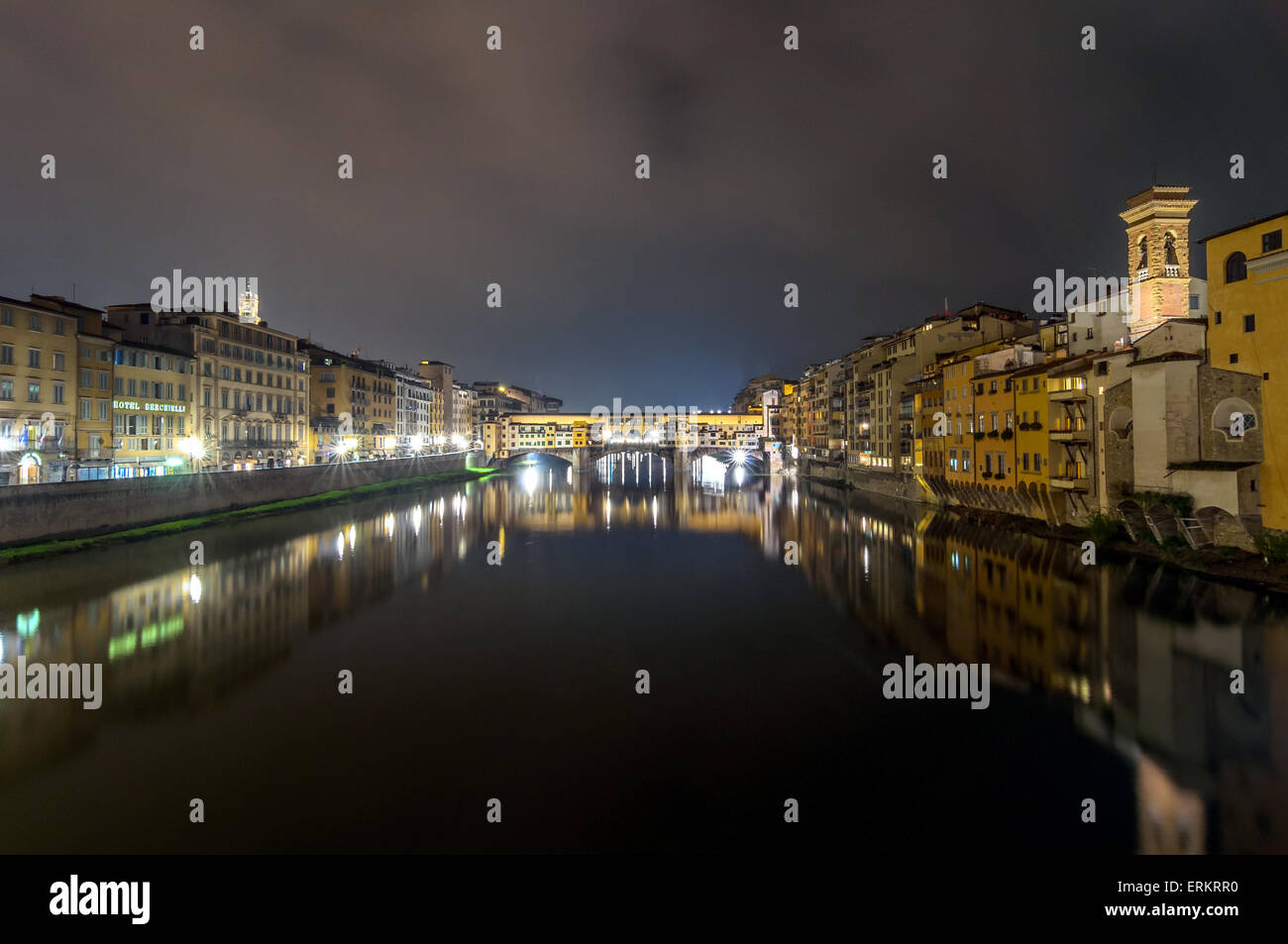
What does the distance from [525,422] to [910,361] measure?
8233 centimetres

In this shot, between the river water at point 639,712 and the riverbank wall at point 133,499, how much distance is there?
→ 169cm

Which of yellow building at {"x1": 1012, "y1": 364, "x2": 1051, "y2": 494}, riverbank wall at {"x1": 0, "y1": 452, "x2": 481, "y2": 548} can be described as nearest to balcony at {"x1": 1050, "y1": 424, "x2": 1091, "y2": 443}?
yellow building at {"x1": 1012, "y1": 364, "x2": 1051, "y2": 494}

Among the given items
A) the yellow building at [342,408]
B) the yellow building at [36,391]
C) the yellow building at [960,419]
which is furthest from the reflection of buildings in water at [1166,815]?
the yellow building at [342,408]

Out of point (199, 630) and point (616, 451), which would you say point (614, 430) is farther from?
point (199, 630)

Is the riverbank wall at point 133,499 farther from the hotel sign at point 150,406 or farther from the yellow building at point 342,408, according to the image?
the yellow building at point 342,408

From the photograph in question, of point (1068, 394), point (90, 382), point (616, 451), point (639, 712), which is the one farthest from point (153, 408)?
point (616, 451)

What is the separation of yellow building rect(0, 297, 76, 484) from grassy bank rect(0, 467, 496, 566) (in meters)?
4.35

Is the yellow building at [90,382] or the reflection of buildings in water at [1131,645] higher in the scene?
the yellow building at [90,382]

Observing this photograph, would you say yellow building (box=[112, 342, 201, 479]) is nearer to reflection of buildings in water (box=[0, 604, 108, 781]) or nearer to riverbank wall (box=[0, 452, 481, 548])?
riverbank wall (box=[0, 452, 481, 548])

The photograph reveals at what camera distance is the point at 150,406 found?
130 ft

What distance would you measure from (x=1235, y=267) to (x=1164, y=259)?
55.0 feet

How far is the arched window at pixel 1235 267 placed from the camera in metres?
20.7

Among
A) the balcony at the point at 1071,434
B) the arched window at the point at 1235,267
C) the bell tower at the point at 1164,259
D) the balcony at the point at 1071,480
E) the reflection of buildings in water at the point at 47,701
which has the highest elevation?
the bell tower at the point at 1164,259

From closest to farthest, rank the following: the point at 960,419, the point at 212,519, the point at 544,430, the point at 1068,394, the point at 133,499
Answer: the point at 1068,394, the point at 133,499, the point at 212,519, the point at 960,419, the point at 544,430
